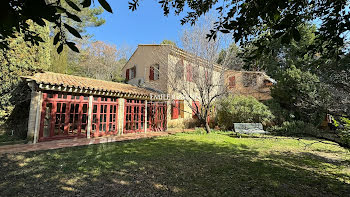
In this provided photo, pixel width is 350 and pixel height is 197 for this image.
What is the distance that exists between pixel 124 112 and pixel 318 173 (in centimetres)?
845

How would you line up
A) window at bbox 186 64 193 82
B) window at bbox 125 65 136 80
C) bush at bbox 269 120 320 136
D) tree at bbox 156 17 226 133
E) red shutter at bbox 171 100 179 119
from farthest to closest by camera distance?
window at bbox 125 65 136 80, red shutter at bbox 171 100 179 119, window at bbox 186 64 193 82, tree at bbox 156 17 226 133, bush at bbox 269 120 320 136

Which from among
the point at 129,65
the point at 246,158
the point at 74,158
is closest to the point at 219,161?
the point at 246,158

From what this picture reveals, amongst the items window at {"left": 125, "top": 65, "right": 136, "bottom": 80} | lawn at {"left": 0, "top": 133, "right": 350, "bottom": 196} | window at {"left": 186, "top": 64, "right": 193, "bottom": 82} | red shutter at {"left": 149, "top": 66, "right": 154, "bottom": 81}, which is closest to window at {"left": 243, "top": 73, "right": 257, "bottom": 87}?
window at {"left": 186, "top": 64, "right": 193, "bottom": 82}

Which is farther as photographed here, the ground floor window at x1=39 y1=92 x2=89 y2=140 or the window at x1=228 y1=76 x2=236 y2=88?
the window at x1=228 y1=76 x2=236 y2=88

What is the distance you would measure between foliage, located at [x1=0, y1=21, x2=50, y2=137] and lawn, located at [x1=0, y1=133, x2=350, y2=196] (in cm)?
378

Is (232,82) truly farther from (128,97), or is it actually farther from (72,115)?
(72,115)

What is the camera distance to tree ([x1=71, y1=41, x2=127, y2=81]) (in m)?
19.2

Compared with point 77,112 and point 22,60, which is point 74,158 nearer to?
point 77,112

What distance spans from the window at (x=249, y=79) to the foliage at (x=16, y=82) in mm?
14494

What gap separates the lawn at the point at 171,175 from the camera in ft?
8.78

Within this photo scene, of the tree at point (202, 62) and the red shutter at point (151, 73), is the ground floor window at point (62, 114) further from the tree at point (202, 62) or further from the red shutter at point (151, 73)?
the red shutter at point (151, 73)

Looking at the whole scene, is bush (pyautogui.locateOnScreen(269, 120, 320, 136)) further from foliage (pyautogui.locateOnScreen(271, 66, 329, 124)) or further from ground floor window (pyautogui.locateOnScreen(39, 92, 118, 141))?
ground floor window (pyautogui.locateOnScreen(39, 92, 118, 141))

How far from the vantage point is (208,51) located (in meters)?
9.48

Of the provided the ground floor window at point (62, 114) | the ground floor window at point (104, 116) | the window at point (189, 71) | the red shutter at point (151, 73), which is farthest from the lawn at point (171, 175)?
the red shutter at point (151, 73)
